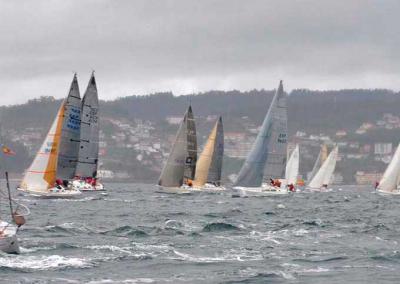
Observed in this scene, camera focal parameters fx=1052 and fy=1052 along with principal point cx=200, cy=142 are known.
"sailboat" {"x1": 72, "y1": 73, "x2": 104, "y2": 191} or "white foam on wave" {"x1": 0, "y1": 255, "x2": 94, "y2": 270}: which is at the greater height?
"sailboat" {"x1": 72, "y1": 73, "x2": 104, "y2": 191}

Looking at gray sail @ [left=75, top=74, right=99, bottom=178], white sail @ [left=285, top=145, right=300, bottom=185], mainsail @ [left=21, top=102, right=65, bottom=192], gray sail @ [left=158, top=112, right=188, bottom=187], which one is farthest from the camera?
white sail @ [left=285, top=145, right=300, bottom=185]

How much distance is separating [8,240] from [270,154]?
52.3 metres

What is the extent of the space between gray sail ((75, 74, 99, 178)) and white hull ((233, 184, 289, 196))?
1141 cm

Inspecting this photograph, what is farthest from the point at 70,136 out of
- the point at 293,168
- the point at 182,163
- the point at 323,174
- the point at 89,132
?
the point at 323,174

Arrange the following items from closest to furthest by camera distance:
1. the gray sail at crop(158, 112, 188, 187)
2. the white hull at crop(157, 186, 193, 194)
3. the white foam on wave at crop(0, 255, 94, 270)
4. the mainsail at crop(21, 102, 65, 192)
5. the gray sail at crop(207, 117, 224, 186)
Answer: the white foam on wave at crop(0, 255, 94, 270) → the mainsail at crop(21, 102, 65, 192) → the white hull at crop(157, 186, 193, 194) → the gray sail at crop(158, 112, 188, 187) → the gray sail at crop(207, 117, 224, 186)

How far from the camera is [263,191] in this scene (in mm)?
78125

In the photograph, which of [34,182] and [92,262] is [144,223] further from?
[34,182]

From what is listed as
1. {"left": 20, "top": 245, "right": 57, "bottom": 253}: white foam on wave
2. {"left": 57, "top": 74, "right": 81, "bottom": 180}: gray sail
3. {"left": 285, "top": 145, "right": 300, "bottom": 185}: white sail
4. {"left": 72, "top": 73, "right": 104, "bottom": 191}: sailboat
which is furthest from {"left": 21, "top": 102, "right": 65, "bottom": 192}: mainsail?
{"left": 285, "top": 145, "right": 300, "bottom": 185}: white sail

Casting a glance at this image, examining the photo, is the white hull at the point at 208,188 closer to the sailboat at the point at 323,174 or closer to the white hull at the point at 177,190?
the white hull at the point at 177,190

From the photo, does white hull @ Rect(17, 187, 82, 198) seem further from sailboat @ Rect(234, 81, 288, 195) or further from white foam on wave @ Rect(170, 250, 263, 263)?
white foam on wave @ Rect(170, 250, 263, 263)

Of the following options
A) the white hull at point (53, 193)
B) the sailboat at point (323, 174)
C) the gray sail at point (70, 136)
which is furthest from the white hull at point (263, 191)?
the sailboat at point (323, 174)

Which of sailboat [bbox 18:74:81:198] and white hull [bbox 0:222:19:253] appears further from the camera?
sailboat [bbox 18:74:81:198]

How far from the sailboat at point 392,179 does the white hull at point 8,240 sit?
65.5 meters

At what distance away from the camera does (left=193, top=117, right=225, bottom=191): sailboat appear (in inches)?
3560
